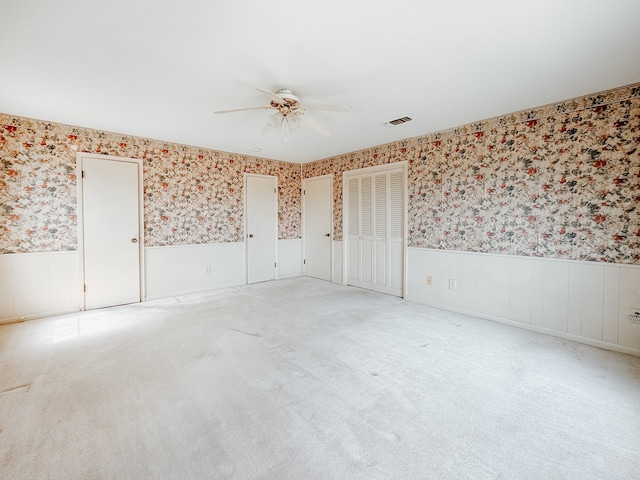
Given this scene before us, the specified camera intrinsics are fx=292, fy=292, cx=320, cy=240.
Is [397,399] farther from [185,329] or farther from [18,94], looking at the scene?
[18,94]

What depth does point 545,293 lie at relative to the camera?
319cm

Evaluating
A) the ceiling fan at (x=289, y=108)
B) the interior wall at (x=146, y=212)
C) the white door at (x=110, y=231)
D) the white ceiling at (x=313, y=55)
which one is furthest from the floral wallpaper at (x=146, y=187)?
the ceiling fan at (x=289, y=108)

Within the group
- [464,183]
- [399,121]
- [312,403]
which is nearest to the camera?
[312,403]

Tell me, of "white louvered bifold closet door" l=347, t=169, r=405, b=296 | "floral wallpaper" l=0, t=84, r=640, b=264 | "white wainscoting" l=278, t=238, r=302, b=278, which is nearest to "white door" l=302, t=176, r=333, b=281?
"white wainscoting" l=278, t=238, r=302, b=278

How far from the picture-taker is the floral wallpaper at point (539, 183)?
2.75 meters

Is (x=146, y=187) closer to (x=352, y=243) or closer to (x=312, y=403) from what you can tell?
(x=352, y=243)

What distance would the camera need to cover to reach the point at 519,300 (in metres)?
3.37

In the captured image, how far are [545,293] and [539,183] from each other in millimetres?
1205

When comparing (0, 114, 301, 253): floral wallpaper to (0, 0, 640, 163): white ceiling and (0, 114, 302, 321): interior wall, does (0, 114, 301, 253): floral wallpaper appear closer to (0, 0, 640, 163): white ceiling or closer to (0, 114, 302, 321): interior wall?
(0, 114, 302, 321): interior wall

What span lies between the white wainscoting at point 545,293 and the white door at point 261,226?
9.98ft

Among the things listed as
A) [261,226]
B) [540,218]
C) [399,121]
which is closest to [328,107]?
[399,121]

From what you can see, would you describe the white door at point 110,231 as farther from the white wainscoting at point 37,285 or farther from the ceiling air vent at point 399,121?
the ceiling air vent at point 399,121

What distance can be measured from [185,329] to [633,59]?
4721 millimetres

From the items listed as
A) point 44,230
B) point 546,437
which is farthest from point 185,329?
point 546,437
